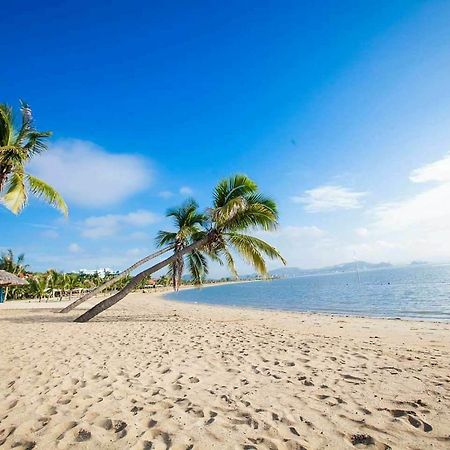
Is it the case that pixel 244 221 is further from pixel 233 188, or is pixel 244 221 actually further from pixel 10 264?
pixel 10 264

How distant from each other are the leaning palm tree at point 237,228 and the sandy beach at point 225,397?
579 centimetres

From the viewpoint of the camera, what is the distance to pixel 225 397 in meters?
3.90

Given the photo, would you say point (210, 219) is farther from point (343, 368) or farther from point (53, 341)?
point (343, 368)

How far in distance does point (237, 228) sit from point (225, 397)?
979cm

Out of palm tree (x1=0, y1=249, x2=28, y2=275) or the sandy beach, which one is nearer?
the sandy beach

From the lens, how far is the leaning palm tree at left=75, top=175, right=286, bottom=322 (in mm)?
12625

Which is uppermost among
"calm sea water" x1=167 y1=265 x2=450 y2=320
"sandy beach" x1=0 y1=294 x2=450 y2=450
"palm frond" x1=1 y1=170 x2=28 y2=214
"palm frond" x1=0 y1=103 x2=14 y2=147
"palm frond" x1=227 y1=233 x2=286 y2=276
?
"palm frond" x1=0 y1=103 x2=14 y2=147

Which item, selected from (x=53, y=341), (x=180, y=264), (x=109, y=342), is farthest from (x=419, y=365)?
(x=180, y=264)

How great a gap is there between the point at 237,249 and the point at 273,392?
30.9 feet

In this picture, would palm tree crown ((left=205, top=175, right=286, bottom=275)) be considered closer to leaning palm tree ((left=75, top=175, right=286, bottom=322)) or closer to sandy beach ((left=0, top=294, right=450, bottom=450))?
leaning palm tree ((left=75, top=175, right=286, bottom=322))

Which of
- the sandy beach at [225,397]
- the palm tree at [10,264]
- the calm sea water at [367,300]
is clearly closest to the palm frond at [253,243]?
the sandy beach at [225,397]

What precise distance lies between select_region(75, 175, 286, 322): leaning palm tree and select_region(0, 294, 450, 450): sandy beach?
5.79 meters

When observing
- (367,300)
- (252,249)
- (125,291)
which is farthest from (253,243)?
(367,300)

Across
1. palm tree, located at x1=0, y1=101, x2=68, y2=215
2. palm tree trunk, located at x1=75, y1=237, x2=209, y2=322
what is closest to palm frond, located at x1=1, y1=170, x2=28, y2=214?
palm tree, located at x1=0, y1=101, x2=68, y2=215
